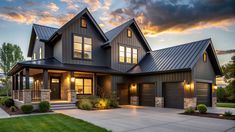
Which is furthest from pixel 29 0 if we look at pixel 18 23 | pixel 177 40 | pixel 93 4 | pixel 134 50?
pixel 177 40

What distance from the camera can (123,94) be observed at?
62.8ft

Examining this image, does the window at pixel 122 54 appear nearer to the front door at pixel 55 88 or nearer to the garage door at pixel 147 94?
the garage door at pixel 147 94

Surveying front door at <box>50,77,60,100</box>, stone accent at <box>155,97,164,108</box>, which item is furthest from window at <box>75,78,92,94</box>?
stone accent at <box>155,97,164,108</box>

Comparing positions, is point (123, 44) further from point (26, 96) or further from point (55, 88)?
point (26, 96)

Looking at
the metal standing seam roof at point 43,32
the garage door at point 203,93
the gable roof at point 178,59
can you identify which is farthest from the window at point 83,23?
the garage door at point 203,93

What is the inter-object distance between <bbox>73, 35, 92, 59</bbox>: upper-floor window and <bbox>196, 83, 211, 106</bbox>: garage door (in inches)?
405

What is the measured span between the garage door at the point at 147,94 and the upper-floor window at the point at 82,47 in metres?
6.03

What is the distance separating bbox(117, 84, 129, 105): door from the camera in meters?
18.9

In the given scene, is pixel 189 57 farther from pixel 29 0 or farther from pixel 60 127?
pixel 29 0

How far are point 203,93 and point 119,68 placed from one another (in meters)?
8.17

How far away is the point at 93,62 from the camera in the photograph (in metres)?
18.6

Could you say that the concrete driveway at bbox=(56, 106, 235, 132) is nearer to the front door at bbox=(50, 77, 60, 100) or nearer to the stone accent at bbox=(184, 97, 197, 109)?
the stone accent at bbox=(184, 97, 197, 109)

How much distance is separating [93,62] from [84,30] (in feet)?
10.4

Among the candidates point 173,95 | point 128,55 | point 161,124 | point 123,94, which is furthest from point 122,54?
point 161,124
